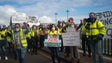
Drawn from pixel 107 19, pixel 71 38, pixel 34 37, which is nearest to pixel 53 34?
pixel 71 38

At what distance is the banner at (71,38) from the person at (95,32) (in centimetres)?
256

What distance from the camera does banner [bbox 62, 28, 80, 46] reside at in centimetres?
1549

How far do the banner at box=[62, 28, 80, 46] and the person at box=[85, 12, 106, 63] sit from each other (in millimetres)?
2563

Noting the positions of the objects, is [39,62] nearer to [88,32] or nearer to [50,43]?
[50,43]

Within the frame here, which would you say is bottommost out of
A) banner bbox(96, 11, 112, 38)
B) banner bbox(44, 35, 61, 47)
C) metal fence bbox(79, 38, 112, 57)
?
metal fence bbox(79, 38, 112, 57)

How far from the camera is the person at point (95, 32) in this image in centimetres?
1259

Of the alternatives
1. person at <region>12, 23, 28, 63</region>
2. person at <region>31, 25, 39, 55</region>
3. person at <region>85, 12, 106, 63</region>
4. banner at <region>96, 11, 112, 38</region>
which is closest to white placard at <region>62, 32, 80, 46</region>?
banner at <region>96, 11, 112, 38</region>

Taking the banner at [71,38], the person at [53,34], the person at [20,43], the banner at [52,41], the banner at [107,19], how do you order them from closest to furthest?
the person at [20,43]
the person at [53,34]
the banner at [52,41]
the banner at [71,38]
the banner at [107,19]

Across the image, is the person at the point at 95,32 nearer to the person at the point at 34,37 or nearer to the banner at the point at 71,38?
the banner at the point at 71,38

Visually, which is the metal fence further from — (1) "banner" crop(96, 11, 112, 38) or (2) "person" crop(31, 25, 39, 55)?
→ (2) "person" crop(31, 25, 39, 55)

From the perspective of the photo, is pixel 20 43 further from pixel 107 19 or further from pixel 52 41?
pixel 107 19

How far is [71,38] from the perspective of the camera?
15625 millimetres

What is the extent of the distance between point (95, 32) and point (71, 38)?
9.97 ft

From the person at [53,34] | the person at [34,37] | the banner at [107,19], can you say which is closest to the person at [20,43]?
the person at [53,34]
